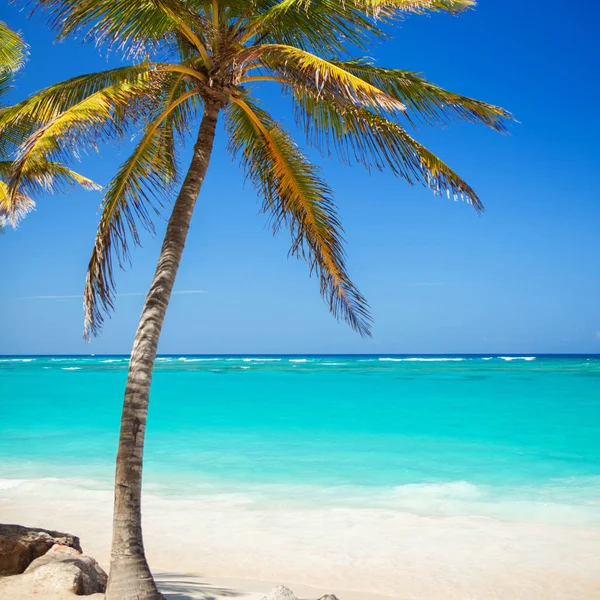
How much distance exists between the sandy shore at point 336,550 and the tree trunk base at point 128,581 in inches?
30.2

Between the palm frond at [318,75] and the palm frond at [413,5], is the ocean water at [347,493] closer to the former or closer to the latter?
the palm frond at [318,75]

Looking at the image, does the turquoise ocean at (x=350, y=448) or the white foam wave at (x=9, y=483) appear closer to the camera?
the turquoise ocean at (x=350, y=448)

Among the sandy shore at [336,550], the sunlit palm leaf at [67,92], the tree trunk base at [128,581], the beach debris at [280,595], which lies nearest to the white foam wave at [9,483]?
the sandy shore at [336,550]

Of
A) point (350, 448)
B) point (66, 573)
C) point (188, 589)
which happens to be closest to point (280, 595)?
point (188, 589)

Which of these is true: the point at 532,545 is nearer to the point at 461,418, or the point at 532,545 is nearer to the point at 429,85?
the point at 429,85

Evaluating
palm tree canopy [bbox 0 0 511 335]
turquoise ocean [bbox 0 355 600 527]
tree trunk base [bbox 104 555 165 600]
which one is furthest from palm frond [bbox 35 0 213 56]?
turquoise ocean [bbox 0 355 600 527]

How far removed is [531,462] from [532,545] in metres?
6.18

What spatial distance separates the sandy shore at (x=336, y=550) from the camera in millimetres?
5770

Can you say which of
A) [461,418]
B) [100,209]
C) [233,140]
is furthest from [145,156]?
[461,418]

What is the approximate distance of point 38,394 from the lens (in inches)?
1180

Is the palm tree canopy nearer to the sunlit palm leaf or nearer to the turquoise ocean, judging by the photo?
the sunlit palm leaf

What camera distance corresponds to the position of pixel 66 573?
4.45 meters

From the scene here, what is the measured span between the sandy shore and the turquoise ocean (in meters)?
0.78

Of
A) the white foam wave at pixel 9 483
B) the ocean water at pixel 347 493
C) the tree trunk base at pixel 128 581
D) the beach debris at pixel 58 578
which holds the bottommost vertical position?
the white foam wave at pixel 9 483
